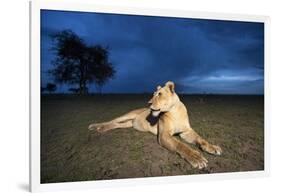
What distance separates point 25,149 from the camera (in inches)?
170

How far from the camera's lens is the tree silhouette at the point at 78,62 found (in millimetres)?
4246

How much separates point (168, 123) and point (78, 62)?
1137mm

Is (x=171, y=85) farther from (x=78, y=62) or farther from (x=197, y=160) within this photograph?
(x=78, y=62)

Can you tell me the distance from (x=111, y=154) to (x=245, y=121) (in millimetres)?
1618

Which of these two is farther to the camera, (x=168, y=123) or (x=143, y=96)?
(x=168, y=123)

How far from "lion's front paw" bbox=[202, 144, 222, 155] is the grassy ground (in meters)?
0.05

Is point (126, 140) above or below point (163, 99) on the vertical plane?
below

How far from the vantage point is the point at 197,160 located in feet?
15.3

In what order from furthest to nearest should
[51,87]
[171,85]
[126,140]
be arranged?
1. [171,85]
2. [126,140]
3. [51,87]

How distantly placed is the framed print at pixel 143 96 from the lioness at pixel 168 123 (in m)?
0.01

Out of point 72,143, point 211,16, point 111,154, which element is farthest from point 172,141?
point 211,16

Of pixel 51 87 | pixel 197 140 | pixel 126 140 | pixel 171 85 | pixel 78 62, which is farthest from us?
pixel 197 140

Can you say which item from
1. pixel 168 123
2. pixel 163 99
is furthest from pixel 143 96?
pixel 168 123

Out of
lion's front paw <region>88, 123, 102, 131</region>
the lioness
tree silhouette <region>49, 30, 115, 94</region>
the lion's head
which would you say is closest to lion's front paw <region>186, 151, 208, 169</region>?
the lioness
